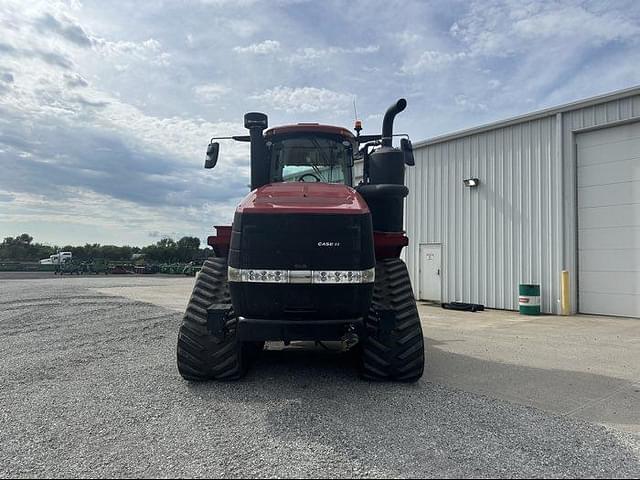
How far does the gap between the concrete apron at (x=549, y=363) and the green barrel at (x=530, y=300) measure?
1.04 m

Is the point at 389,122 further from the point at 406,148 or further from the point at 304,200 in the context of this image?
the point at 304,200

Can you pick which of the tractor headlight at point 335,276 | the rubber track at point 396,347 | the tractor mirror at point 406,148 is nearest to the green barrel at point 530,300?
the tractor mirror at point 406,148

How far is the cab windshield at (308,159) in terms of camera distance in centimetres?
595

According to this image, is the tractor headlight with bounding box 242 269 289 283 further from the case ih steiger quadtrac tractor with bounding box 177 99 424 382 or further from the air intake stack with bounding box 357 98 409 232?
the air intake stack with bounding box 357 98 409 232

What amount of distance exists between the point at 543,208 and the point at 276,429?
37.6ft

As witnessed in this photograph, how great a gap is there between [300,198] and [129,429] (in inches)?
101

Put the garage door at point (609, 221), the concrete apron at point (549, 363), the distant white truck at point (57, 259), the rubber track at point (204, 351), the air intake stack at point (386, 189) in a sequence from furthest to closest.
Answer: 1. the distant white truck at point (57, 259)
2. the garage door at point (609, 221)
3. the air intake stack at point (386, 189)
4. the rubber track at point (204, 351)
5. the concrete apron at point (549, 363)

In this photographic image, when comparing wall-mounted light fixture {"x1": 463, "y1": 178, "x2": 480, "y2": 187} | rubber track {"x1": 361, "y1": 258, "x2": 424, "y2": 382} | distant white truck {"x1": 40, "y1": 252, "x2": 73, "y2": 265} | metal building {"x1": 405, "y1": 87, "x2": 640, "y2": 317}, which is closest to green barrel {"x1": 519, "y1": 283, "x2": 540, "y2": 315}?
metal building {"x1": 405, "y1": 87, "x2": 640, "y2": 317}

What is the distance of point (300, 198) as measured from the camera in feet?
15.7

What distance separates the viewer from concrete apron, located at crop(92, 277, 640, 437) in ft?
15.6

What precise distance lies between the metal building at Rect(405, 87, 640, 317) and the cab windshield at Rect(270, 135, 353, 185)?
9.03 m

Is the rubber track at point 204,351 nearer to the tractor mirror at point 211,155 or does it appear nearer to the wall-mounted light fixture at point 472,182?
the tractor mirror at point 211,155

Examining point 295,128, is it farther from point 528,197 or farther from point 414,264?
point 414,264

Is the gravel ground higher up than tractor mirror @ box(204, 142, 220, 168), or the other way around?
tractor mirror @ box(204, 142, 220, 168)
